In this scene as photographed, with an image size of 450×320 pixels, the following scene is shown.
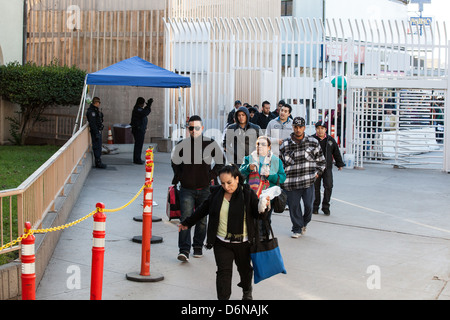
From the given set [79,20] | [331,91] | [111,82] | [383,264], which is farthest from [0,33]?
[383,264]

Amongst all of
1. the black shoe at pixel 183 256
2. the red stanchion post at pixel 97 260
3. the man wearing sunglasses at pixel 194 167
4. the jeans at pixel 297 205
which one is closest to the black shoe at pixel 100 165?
the jeans at pixel 297 205

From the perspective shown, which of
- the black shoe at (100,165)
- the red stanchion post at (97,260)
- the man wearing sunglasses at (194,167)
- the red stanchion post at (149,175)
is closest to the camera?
the red stanchion post at (97,260)

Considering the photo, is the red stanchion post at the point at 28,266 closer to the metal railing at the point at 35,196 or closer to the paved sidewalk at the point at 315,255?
the metal railing at the point at 35,196

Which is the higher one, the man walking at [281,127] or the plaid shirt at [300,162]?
the man walking at [281,127]

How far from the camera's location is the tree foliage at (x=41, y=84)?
20.5m

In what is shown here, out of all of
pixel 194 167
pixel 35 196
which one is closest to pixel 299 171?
pixel 194 167

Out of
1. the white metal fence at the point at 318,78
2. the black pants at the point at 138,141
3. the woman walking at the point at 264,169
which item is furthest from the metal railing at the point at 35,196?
the white metal fence at the point at 318,78

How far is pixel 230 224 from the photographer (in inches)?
244

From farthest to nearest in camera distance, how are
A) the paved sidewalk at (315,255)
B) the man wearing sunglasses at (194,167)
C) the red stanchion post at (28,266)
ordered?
the man wearing sunglasses at (194,167) < the paved sidewalk at (315,255) < the red stanchion post at (28,266)

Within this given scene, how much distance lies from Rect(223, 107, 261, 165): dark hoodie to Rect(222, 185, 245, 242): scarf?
14.4ft

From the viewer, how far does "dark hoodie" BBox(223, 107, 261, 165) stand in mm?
10625

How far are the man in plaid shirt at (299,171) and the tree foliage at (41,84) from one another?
12.3 m

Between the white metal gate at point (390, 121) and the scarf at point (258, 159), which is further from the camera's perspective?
the white metal gate at point (390, 121)

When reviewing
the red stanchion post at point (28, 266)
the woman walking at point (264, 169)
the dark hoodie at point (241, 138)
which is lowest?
the red stanchion post at point (28, 266)
